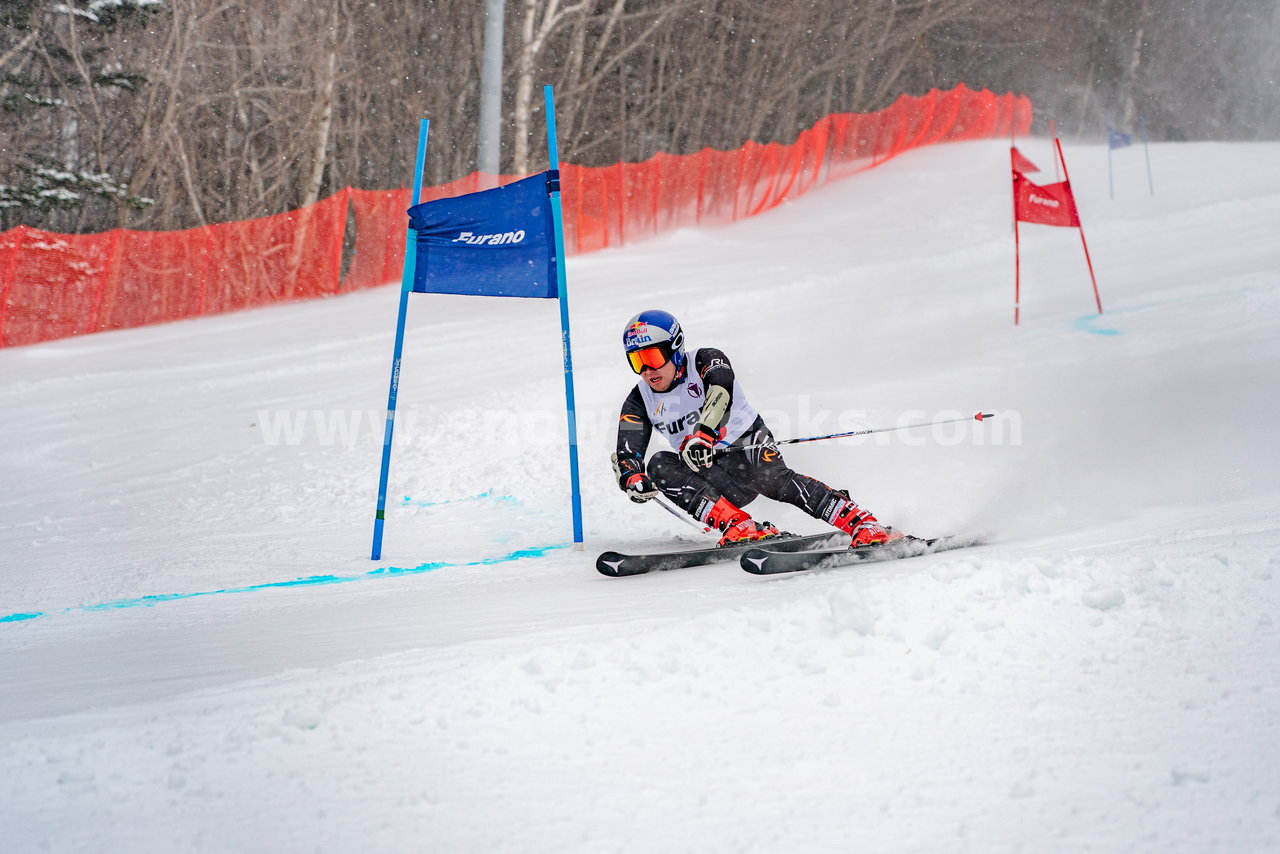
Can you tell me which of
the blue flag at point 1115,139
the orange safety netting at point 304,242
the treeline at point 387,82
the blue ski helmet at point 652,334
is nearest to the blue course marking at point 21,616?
the blue ski helmet at point 652,334

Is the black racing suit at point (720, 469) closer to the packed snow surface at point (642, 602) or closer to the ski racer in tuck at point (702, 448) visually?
the ski racer in tuck at point (702, 448)

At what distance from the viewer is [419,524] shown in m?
7.27

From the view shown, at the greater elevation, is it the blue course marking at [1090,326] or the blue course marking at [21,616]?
the blue course marking at [1090,326]

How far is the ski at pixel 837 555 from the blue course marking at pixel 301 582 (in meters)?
1.57

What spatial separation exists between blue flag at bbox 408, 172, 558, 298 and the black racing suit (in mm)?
944

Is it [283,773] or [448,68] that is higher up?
[448,68]

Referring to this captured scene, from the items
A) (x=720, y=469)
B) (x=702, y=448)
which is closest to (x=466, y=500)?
(x=720, y=469)

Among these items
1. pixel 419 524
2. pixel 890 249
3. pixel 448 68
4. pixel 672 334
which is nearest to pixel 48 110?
pixel 448 68

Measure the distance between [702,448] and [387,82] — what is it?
1968 cm

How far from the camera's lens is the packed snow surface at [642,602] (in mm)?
2564

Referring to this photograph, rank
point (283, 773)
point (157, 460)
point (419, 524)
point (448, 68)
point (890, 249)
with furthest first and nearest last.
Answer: point (448, 68), point (890, 249), point (157, 460), point (419, 524), point (283, 773)

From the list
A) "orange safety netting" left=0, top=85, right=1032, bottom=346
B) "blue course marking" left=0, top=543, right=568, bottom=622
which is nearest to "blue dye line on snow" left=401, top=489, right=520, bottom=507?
"blue course marking" left=0, top=543, right=568, bottom=622

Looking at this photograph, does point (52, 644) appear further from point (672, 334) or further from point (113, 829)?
point (672, 334)

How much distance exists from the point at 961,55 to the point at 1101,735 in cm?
4052
